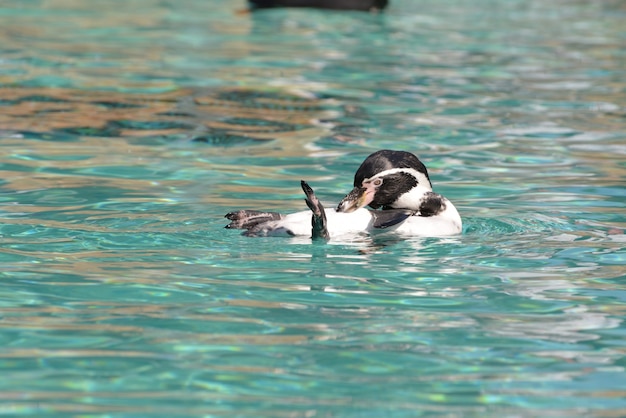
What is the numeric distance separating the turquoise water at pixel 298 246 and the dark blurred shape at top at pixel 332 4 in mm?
6555

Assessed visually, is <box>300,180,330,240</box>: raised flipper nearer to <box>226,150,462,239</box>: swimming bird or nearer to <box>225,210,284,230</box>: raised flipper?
<box>226,150,462,239</box>: swimming bird

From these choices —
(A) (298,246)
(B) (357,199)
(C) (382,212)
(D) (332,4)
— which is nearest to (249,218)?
(A) (298,246)

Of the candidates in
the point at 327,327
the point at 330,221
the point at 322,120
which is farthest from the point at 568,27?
the point at 327,327

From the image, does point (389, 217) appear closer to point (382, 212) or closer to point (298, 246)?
point (382, 212)

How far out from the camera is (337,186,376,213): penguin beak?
7035 mm

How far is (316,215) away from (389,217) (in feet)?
1.90

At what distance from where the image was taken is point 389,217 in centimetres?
705

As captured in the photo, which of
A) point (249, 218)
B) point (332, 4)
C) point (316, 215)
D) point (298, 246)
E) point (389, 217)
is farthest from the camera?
point (332, 4)

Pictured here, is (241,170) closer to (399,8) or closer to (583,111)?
(583,111)

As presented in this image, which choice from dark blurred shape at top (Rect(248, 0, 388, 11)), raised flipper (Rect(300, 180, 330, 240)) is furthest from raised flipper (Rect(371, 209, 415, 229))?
dark blurred shape at top (Rect(248, 0, 388, 11))

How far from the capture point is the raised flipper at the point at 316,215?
6.53 meters

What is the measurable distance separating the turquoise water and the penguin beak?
0.63 feet

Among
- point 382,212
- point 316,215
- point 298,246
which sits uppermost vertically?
point 316,215

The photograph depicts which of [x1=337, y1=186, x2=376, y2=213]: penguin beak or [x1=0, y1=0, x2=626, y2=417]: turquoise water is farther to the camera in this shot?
[x1=337, y1=186, x2=376, y2=213]: penguin beak
